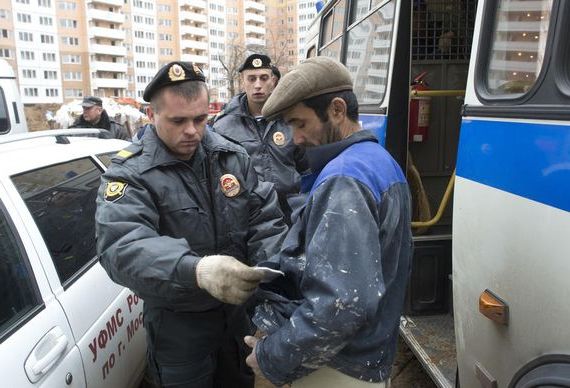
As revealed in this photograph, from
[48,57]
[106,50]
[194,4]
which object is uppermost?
[194,4]

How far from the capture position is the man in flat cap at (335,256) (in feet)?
4.45

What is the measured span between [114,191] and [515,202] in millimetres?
1488

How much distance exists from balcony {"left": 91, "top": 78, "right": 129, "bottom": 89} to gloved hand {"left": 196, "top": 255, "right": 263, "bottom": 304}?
6964 cm

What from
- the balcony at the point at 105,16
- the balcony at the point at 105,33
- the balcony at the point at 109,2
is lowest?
the balcony at the point at 105,33

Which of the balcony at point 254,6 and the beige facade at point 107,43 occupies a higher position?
the balcony at point 254,6

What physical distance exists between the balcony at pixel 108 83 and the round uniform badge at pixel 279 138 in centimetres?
6760

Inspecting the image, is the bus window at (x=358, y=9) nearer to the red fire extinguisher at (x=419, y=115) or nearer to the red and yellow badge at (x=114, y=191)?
the red fire extinguisher at (x=419, y=115)

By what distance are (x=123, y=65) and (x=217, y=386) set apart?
7157 cm

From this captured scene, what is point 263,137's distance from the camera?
377cm

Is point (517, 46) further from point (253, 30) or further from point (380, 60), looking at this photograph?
point (253, 30)

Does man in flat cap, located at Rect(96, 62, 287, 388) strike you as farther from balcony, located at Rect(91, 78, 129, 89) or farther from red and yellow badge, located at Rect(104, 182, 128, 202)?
balcony, located at Rect(91, 78, 129, 89)

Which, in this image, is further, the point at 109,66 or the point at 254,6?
the point at 254,6

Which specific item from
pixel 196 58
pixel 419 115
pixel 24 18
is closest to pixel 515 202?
pixel 419 115

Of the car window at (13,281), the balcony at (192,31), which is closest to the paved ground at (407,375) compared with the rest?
the car window at (13,281)
